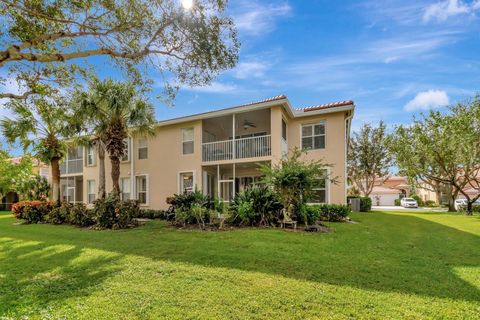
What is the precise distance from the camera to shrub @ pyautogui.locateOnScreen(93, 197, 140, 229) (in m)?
13.1

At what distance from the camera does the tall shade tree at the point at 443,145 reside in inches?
864

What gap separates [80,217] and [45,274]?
849cm

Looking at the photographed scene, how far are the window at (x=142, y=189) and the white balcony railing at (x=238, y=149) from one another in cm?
548

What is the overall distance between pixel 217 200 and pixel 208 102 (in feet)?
22.8

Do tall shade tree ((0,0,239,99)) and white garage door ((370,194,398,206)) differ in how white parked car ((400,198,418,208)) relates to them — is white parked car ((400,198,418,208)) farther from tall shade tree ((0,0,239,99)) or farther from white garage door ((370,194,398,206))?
tall shade tree ((0,0,239,99))

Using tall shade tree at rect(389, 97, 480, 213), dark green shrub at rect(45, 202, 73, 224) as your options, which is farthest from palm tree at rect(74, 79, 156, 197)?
tall shade tree at rect(389, 97, 480, 213)

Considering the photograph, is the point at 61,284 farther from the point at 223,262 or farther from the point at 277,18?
the point at 277,18

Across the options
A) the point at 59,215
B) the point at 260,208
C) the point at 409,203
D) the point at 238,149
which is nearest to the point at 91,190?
the point at 59,215

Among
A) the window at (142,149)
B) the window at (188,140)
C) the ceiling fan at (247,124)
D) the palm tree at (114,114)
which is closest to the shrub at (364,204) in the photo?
the ceiling fan at (247,124)

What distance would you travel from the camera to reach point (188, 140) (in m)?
19.0

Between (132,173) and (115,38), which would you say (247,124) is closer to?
(132,173)

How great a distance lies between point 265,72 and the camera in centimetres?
1251

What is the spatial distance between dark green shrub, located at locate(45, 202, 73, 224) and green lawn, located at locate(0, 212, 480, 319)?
5.18 m

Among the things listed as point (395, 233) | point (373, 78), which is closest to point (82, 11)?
point (373, 78)
